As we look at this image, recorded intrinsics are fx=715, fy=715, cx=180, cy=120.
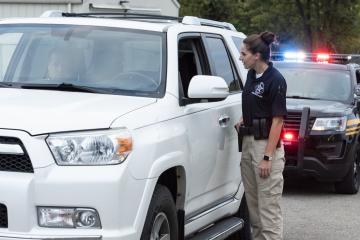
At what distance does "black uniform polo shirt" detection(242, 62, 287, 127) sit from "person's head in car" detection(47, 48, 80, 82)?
4.79 ft

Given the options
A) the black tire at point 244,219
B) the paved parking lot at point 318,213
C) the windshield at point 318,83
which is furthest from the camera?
the windshield at point 318,83

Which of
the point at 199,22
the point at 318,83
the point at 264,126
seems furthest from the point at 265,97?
the point at 318,83

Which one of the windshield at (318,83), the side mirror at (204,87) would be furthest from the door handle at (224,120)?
the windshield at (318,83)

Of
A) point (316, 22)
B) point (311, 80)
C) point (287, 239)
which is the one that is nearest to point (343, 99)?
point (311, 80)

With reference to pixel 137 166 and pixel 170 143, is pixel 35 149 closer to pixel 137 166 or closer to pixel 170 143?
pixel 137 166

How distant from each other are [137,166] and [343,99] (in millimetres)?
7024

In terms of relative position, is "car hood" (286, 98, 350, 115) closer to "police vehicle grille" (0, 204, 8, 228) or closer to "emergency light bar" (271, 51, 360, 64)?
"emergency light bar" (271, 51, 360, 64)

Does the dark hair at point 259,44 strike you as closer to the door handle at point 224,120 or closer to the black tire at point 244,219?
the door handle at point 224,120

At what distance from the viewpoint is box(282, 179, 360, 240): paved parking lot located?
7703mm

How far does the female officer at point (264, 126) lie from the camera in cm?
573

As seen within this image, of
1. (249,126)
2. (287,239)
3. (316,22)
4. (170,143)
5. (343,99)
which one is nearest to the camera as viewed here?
(170,143)

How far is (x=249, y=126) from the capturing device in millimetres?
5824

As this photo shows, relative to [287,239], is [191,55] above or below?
above

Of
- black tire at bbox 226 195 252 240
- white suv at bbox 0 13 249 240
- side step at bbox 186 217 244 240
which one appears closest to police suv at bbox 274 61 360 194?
black tire at bbox 226 195 252 240
